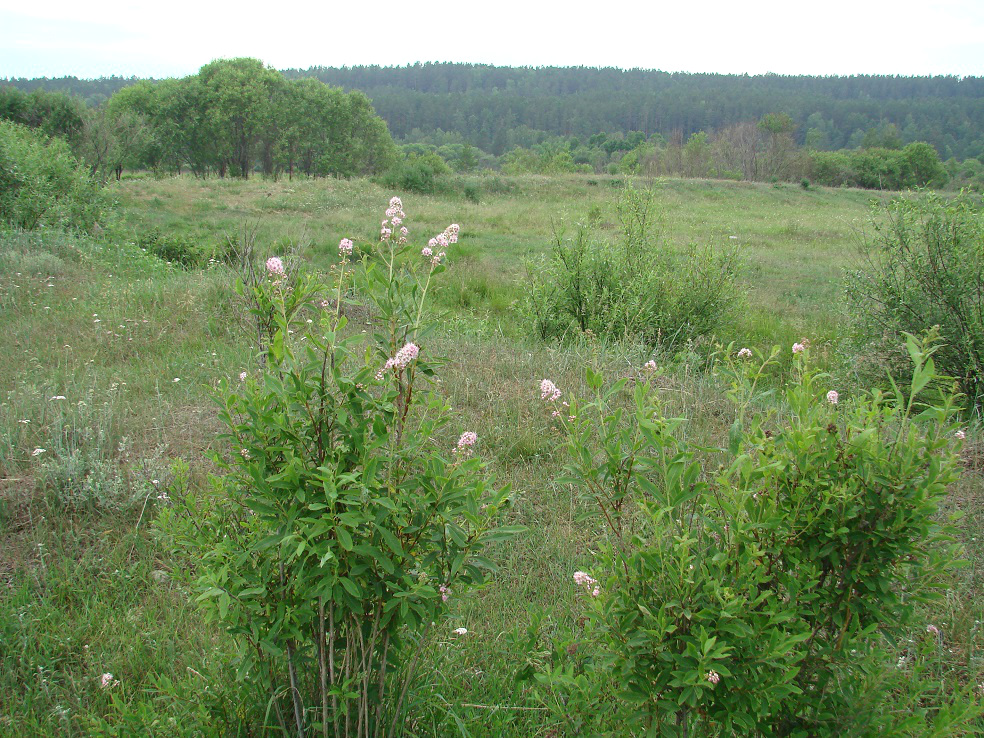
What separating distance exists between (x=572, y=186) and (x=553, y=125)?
4323 inches

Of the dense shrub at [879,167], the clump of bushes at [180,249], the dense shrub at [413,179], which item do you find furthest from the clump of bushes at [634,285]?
the dense shrub at [879,167]

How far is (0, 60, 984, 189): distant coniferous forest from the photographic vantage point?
59.4 metres

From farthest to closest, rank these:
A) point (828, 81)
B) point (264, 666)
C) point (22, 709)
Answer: point (828, 81) → point (22, 709) → point (264, 666)

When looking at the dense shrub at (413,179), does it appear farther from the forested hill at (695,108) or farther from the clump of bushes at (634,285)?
the forested hill at (695,108)

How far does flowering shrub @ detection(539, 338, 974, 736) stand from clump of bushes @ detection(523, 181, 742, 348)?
556cm

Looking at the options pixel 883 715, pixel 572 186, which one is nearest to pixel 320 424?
pixel 883 715

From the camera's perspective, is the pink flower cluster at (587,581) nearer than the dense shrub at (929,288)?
Yes

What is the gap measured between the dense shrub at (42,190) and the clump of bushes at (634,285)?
9631 millimetres

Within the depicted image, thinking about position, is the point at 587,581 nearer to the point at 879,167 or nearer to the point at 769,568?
the point at 769,568

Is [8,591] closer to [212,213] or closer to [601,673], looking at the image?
[601,673]

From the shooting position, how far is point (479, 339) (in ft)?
22.4

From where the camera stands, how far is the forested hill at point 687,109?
117500 mm

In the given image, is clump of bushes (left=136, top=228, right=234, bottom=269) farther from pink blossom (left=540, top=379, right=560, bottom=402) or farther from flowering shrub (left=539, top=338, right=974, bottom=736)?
flowering shrub (left=539, top=338, right=974, bottom=736)

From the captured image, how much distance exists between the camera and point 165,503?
3.38 m
